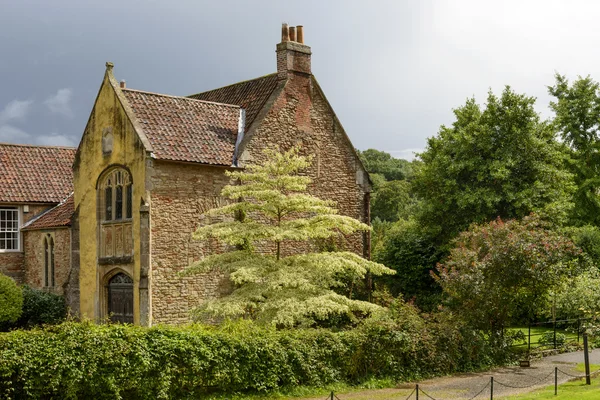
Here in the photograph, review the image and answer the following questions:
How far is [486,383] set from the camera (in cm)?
2095

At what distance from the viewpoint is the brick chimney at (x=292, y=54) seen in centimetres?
3069

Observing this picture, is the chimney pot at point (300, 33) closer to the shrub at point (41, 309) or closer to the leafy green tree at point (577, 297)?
the leafy green tree at point (577, 297)

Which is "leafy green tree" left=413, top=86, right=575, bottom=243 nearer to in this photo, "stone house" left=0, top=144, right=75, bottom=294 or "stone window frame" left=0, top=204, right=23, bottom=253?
"stone house" left=0, top=144, right=75, bottom=294

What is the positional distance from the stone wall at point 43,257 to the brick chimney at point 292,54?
451 inches

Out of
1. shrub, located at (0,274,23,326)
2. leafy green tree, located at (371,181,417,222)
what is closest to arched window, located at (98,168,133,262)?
shrub, located at (0,274,23,326)

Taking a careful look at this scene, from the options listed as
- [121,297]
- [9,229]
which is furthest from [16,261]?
[121,297]

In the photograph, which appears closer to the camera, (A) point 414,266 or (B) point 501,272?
(B) point 501,272

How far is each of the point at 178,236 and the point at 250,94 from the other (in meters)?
8.07

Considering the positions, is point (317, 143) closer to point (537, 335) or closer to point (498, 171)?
point (498, 171)

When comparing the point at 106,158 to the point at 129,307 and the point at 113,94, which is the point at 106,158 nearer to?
the point at 113,94

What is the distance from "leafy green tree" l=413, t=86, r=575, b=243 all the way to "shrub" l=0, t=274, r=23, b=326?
1906 cm

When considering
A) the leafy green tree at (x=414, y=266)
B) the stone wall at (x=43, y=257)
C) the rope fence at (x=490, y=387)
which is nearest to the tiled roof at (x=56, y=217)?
the stone wall at (x=43, y=257)

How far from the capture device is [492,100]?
1393 inches

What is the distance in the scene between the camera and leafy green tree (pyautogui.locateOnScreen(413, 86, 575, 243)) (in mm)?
33906
